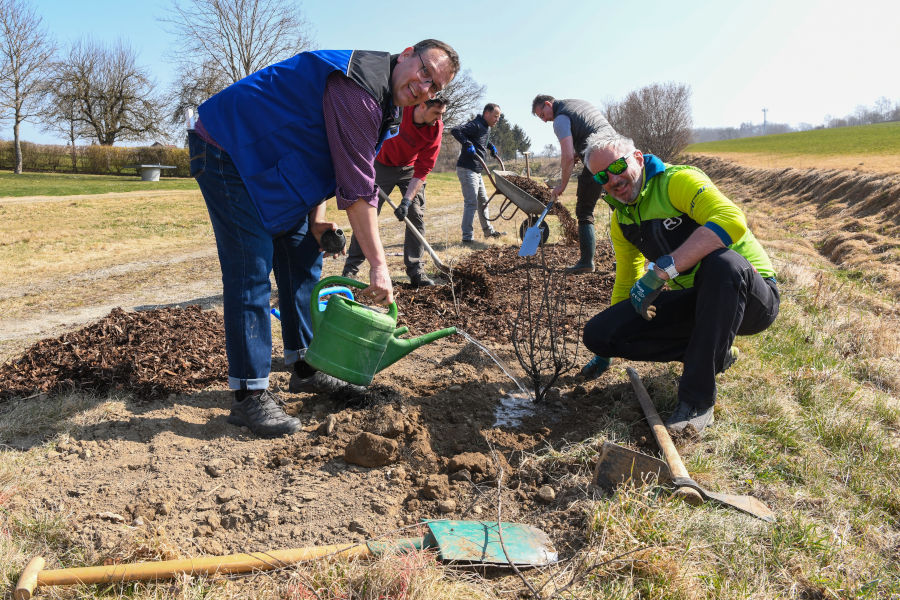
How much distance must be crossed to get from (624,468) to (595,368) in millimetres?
1248

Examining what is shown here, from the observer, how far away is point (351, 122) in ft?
7.46

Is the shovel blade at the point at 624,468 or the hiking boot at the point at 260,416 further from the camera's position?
the hiking boot at the point at 260,416

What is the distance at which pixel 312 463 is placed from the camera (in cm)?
245

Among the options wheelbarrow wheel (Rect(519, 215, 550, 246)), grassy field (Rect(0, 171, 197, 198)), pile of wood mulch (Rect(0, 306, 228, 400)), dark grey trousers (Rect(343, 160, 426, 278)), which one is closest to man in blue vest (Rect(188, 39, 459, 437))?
pile of wood mulch (Rect(0, 306, 228, 400))

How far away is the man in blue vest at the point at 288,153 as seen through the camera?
229 centimetres

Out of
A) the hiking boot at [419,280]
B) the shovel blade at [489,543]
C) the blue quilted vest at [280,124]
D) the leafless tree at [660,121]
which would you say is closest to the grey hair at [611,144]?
the blue quilted vest at [280,124]

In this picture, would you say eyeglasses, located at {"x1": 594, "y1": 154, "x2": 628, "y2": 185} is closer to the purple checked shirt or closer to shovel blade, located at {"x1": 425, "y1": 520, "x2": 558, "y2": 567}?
the purple checked shirt

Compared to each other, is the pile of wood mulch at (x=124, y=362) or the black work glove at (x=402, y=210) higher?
the black work glove at (x=402, y=210)

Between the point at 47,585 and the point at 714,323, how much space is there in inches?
99.7

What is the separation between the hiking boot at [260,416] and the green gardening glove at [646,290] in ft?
5.34

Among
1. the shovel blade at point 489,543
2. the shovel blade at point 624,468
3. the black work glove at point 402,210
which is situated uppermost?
the black work glove at point 402,210

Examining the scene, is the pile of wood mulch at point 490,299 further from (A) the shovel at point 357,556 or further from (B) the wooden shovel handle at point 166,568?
(B) the wooden shovel handle at point 166,568

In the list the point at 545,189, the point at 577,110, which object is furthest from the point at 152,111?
the point at 577,110

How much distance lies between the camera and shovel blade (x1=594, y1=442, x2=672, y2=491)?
6.89 feet
